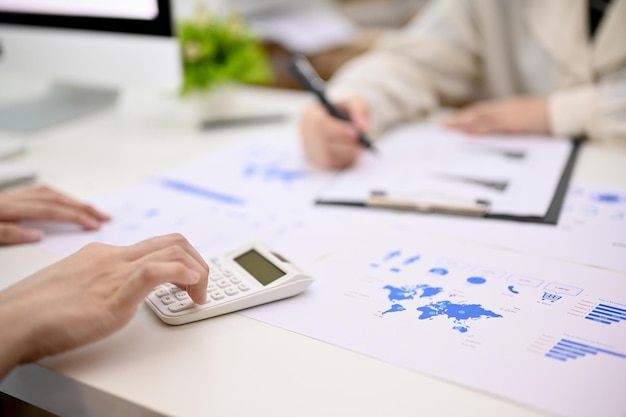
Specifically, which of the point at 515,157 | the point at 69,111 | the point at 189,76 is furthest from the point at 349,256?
the point at 69,111

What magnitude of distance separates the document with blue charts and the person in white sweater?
338 millimetres

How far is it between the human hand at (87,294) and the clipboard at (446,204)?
30 cm

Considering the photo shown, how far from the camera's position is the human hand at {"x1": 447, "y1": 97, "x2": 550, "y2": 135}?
1.09 metres

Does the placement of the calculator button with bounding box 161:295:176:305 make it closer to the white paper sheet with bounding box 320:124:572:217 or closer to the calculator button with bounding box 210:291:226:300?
the calculator button with bounding box 210:291:226:300

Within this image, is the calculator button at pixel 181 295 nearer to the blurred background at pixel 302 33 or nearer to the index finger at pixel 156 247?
the index finger at pixel 156 247

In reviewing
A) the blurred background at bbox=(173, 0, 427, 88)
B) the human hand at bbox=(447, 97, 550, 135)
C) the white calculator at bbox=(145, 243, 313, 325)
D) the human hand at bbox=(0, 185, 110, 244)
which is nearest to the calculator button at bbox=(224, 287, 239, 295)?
the white calculator at bbox=(145, 243, 313, 325)

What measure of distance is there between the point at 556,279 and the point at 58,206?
0.57 m

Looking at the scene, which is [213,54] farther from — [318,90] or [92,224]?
[92,224]

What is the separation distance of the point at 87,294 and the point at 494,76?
0.94m

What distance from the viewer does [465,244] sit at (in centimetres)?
74

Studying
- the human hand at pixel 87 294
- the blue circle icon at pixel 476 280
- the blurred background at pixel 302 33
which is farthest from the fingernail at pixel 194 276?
the blurred background at pixel 302 33

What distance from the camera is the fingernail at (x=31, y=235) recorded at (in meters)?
0.78

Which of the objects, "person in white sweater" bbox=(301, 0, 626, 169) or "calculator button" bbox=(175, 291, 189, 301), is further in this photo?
"person in white sweater" bbox=(301, 0, 626, 169)

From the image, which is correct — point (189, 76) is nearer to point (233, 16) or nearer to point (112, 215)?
point (233, 16)
